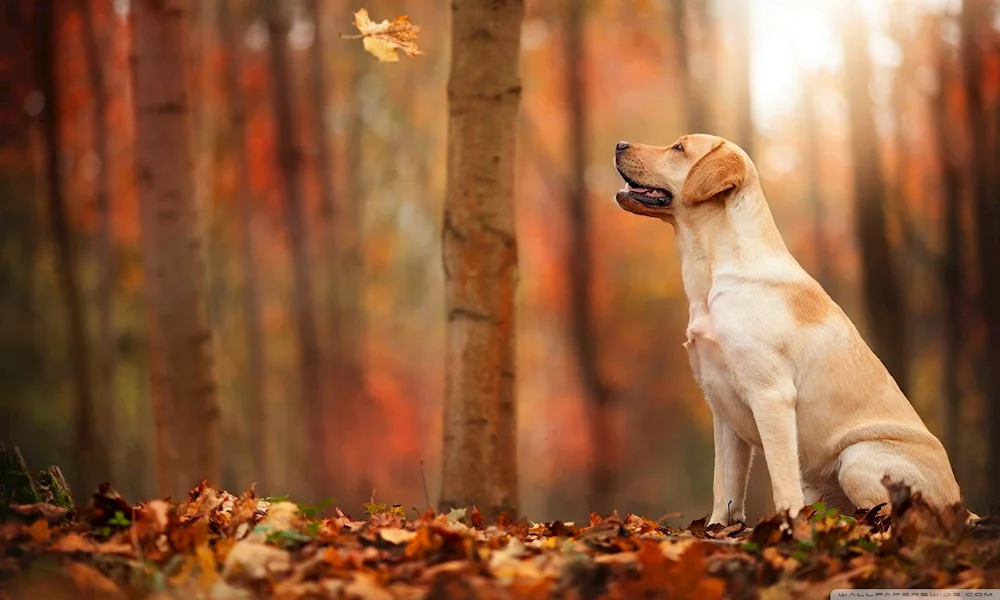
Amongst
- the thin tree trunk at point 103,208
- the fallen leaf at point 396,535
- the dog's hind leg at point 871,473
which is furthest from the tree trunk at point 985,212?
the thin tree trunk at point 103,208

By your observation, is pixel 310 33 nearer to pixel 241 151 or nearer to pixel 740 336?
pixel 241 151

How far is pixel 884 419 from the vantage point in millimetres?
5398

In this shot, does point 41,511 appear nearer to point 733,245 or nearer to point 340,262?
point 733,245

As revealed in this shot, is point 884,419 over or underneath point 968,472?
over

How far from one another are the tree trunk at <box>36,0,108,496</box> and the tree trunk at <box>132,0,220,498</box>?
9.92 metres

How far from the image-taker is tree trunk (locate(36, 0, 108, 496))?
688 inches

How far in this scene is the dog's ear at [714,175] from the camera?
5.48 meters

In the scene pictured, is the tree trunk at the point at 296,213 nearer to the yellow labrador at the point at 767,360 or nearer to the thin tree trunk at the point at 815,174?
the thin tree trunk at the point at 815,174

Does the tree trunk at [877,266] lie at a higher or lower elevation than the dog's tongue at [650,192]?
lower

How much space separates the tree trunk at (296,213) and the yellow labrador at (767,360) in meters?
17.1

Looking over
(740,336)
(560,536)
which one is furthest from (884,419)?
(560,536)

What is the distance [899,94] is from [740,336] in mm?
14815

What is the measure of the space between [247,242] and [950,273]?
47.1 ft

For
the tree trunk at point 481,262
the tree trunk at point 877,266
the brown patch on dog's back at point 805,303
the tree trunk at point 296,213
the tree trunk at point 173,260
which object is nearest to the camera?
the brown patch on dog's back at point 805,303
